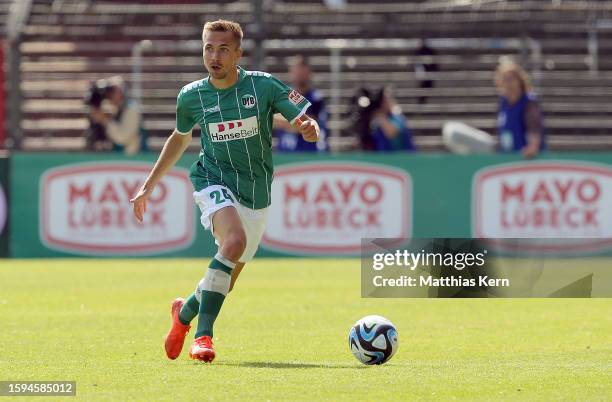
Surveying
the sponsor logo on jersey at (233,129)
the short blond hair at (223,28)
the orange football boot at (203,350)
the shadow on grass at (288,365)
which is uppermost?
the short blond hair at (223,28)

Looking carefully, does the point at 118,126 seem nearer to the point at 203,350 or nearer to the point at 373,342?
the point at 203,350

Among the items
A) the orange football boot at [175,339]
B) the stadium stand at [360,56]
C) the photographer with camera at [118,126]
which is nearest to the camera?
the orange football boot at [175,339]

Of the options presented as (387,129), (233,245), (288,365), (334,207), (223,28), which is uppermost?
(223,28)

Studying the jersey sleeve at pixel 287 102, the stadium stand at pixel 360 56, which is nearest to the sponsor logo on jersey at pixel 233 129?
the jersey sleeve at pixel 287 102

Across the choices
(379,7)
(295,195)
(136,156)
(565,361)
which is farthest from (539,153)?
(565,361)

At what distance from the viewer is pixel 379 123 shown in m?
21.0

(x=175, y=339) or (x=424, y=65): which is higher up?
(x=424, y=65)

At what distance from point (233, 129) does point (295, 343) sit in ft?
5.81

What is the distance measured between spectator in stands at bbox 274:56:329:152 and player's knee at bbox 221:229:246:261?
1014 centimetres

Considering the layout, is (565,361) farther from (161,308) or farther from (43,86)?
(43,86)

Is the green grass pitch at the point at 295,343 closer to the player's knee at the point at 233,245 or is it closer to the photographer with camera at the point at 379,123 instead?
the player's knee at the point at 233,245

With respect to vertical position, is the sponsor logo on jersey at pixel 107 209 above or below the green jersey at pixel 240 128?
below

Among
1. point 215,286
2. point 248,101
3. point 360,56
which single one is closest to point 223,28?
point 248,101

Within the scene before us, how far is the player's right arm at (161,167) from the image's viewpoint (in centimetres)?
966
